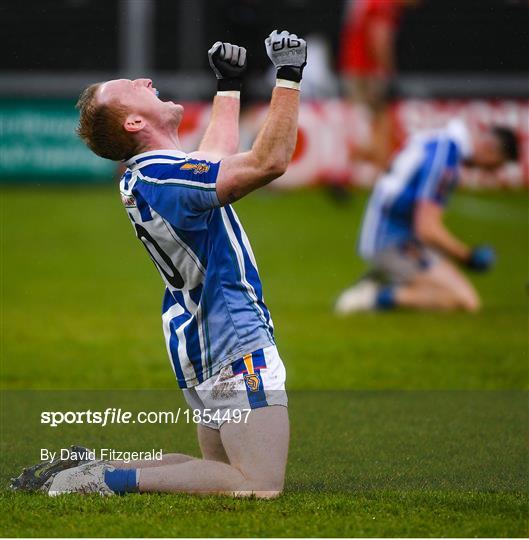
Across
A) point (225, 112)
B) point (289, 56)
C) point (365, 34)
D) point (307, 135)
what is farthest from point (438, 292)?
point (365, 34)

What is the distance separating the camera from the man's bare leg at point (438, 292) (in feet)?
34.9

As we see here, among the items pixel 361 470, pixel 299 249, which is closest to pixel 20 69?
pixel 299 249

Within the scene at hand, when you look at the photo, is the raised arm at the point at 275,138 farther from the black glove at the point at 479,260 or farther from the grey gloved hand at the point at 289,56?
the black glove at the point at 479,260

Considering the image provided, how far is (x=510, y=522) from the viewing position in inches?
177

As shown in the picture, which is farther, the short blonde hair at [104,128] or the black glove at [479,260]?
the black glove at [479,260]

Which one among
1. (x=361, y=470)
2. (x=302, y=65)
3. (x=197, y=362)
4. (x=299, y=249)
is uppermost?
(x=302, y=65)

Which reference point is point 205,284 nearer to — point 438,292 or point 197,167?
point 197,167

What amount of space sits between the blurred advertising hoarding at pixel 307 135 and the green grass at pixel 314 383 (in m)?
2.55

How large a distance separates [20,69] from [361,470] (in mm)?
15903

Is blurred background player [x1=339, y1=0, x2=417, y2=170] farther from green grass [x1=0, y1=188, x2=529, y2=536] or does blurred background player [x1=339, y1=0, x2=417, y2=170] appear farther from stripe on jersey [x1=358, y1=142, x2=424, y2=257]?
stripe on jersey [x1=358, y1=142, x2=424, y2=257]

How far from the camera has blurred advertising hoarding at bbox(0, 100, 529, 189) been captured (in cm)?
1823

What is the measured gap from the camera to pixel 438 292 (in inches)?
424

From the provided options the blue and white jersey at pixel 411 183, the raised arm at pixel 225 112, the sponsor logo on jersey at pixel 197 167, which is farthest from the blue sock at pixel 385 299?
the sponsor logo on jersey at pixel 197 167

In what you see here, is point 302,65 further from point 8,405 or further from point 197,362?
point 8,405
